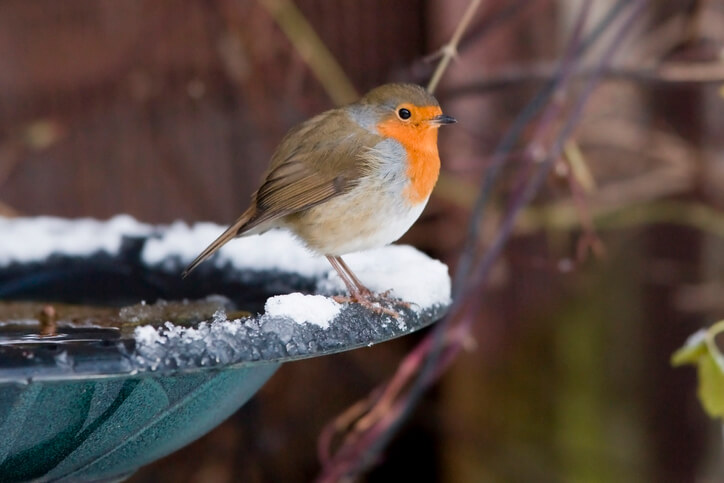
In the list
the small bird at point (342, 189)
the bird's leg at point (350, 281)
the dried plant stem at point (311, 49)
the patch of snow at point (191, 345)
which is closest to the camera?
the patch of snow at point (191, 345)

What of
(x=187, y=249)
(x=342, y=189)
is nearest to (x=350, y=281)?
(x=342, y=189)

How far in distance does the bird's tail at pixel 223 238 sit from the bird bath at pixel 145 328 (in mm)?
106

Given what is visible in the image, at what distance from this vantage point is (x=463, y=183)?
11.3 feet

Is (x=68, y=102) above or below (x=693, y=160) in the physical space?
above

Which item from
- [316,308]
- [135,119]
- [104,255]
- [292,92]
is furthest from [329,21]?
[316,308]

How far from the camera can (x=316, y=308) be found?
1.52m

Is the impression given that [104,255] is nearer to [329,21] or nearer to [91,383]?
[91,383]

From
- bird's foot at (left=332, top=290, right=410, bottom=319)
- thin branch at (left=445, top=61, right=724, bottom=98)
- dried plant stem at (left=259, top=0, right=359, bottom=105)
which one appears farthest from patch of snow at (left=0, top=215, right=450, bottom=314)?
dried plant stem at (left=259, top=0, right=359, bottom=105)

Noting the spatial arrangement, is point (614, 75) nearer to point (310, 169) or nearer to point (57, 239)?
point (310, 169)

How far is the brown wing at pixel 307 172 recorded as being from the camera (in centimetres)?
204

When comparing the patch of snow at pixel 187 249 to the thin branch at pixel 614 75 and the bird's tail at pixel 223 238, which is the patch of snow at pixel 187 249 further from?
the thin branch at pixel 614 75

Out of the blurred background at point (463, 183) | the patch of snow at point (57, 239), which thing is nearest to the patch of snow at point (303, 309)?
the patch of snow at point (57, 239)

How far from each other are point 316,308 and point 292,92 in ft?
7.19

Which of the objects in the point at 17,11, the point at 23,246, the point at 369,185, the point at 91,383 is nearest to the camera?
the point at 91,383
